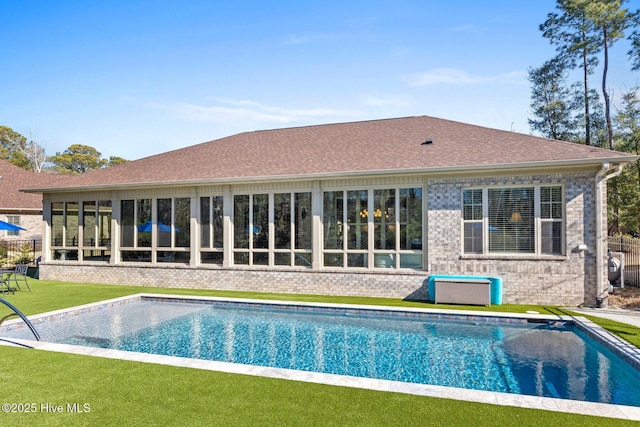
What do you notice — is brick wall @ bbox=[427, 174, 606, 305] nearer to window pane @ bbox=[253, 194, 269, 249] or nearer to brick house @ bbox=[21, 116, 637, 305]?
brick house @ bbox=[21, 116, 637, 305]

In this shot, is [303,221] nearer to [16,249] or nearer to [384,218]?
[384,218]

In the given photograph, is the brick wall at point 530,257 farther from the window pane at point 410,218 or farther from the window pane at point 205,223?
the window pane at point 205,223

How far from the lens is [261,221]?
13.1m

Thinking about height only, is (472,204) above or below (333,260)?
above

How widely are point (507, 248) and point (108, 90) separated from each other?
1873 cm

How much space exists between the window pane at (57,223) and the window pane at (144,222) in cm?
357

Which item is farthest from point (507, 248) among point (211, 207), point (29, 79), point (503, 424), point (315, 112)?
point (29, 79)

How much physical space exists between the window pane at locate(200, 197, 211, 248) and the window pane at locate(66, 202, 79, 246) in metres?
5.57

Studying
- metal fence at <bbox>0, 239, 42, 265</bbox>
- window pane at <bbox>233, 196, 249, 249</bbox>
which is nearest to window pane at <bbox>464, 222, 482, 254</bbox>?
window pane at <bbox>233, 196, 249, 249</bbox>

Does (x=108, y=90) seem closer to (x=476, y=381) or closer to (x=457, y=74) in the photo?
(x=457, y=74)

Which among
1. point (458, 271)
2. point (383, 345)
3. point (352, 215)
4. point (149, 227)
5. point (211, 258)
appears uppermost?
point (352, 215)

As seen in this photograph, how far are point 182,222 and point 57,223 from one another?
18.7ft

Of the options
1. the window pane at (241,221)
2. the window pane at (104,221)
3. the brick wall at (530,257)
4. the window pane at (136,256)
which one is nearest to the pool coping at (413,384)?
the brick wall at (530,257)

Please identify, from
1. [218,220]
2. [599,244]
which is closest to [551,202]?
[599,244]
